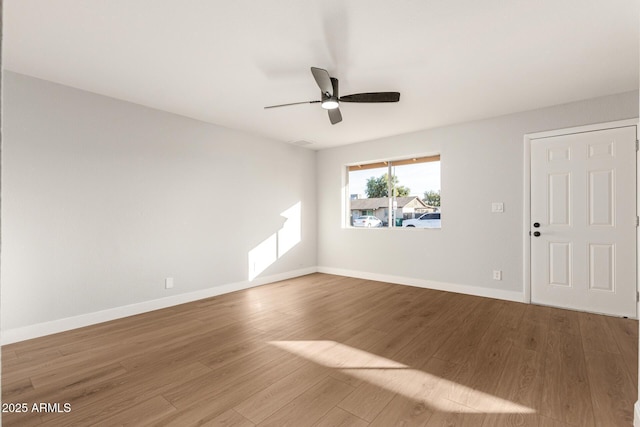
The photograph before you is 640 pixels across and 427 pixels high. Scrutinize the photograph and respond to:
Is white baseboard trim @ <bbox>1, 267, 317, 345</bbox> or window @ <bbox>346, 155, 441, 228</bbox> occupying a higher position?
window @ <bbox>346, 155, 441, 228</bbox>

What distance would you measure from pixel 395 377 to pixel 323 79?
244 cm

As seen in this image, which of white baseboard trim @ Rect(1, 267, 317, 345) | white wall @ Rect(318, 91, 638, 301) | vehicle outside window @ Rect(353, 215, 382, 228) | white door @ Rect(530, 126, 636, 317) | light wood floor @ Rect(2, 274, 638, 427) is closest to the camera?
light wood floor @ Rect(2, 274, 638, 427)

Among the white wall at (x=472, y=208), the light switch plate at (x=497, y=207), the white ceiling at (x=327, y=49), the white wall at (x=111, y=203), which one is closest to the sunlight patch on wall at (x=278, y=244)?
the white wall at (x=111, y=203)

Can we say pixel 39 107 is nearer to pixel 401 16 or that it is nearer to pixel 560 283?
pixel 401 16

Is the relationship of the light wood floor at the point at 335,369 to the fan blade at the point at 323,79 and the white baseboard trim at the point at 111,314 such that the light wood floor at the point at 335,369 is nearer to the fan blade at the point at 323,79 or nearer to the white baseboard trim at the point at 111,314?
the white baseboard trim at the point at 111,314

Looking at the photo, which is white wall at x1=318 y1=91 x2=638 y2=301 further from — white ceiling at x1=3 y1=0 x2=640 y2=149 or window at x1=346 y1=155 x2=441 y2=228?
white ceiling at x1=3 y1=0 x2=640 y2=149

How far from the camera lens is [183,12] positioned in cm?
230

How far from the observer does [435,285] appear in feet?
16.1

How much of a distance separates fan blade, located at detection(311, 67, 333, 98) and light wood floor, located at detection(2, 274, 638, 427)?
230 centimetres

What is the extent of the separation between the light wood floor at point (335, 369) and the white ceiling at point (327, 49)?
98.3 inches

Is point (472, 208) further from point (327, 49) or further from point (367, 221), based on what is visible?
point (327, 49)

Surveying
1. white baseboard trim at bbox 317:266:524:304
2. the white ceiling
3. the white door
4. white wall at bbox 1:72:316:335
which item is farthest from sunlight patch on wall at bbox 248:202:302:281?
the white door

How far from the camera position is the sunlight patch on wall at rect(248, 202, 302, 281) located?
515 cm

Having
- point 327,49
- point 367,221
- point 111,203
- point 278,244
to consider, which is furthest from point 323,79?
point 367,221
